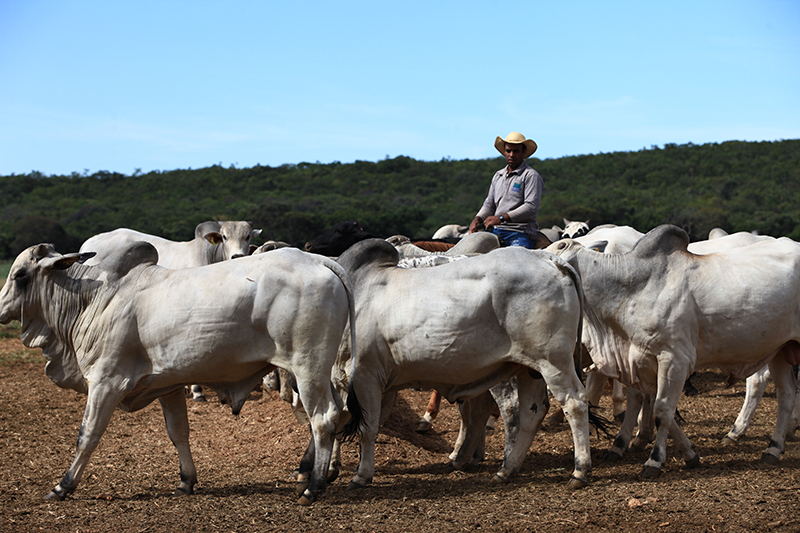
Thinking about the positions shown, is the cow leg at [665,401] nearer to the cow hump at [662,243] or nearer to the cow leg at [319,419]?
the cow hump at [662,243]

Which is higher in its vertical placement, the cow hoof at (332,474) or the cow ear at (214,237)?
the cow ear at (214,237)

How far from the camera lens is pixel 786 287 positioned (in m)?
6.37

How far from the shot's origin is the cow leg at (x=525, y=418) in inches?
242

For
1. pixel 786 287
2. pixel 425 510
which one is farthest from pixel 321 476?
pixel 786 287

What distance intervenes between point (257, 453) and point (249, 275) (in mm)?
2363

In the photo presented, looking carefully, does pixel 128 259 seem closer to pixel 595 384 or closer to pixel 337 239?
pixel 337 239

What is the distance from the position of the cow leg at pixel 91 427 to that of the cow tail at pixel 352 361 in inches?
65.3

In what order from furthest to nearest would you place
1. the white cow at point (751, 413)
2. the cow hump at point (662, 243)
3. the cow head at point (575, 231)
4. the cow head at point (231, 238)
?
the cow head at point (575, 231)
the cow head at point (231, 238)
the white cow at point (751, 413)
the cow hump at point (662, 243)

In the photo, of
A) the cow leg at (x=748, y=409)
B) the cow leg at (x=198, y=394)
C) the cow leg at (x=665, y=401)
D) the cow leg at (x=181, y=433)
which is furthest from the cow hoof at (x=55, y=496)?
the cow leg at (x=748, y=409)

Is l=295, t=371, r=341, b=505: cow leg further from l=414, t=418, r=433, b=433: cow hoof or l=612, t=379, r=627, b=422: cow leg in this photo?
l=612, t=379, r=627, b=422: cow leg

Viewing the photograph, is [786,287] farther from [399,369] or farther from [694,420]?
[399,369]

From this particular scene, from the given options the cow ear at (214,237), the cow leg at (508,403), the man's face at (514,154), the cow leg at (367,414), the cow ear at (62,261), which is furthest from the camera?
the cow ear at (214,237)

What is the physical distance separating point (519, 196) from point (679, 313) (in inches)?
102

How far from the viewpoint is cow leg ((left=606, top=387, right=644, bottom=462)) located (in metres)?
6.87
